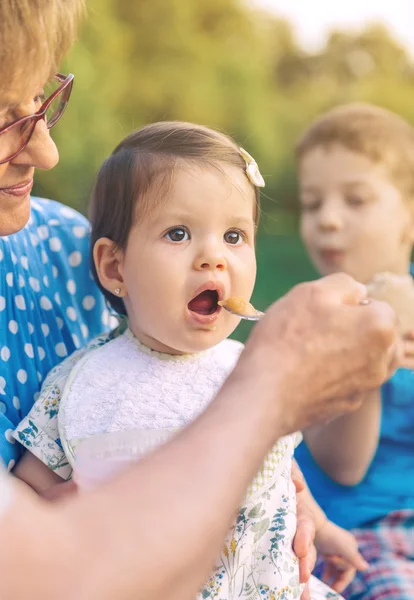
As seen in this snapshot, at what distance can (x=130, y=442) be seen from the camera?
1626 millimetres

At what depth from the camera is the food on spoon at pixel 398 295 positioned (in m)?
2.51

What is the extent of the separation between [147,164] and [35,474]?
0.71m

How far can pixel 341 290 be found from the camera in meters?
1.38

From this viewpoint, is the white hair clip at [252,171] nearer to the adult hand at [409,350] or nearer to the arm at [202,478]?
the arm at [202,478]

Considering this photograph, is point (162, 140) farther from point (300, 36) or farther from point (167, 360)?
point (300, 36)

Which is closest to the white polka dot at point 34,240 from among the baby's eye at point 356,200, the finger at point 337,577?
the finger at point 337,577

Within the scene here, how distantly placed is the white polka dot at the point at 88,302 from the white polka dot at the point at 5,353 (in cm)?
34

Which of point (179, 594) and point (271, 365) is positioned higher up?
point (271, 365)

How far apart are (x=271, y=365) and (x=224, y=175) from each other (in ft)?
2.10

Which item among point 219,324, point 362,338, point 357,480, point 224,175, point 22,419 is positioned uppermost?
point 224,175

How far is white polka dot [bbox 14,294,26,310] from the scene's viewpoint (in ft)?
6.33

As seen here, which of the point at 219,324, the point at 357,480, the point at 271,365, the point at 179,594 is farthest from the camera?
the point at 357,480

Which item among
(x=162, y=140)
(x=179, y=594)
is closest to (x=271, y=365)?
(x=179, y=594)

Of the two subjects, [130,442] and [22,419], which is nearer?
[130,442]
